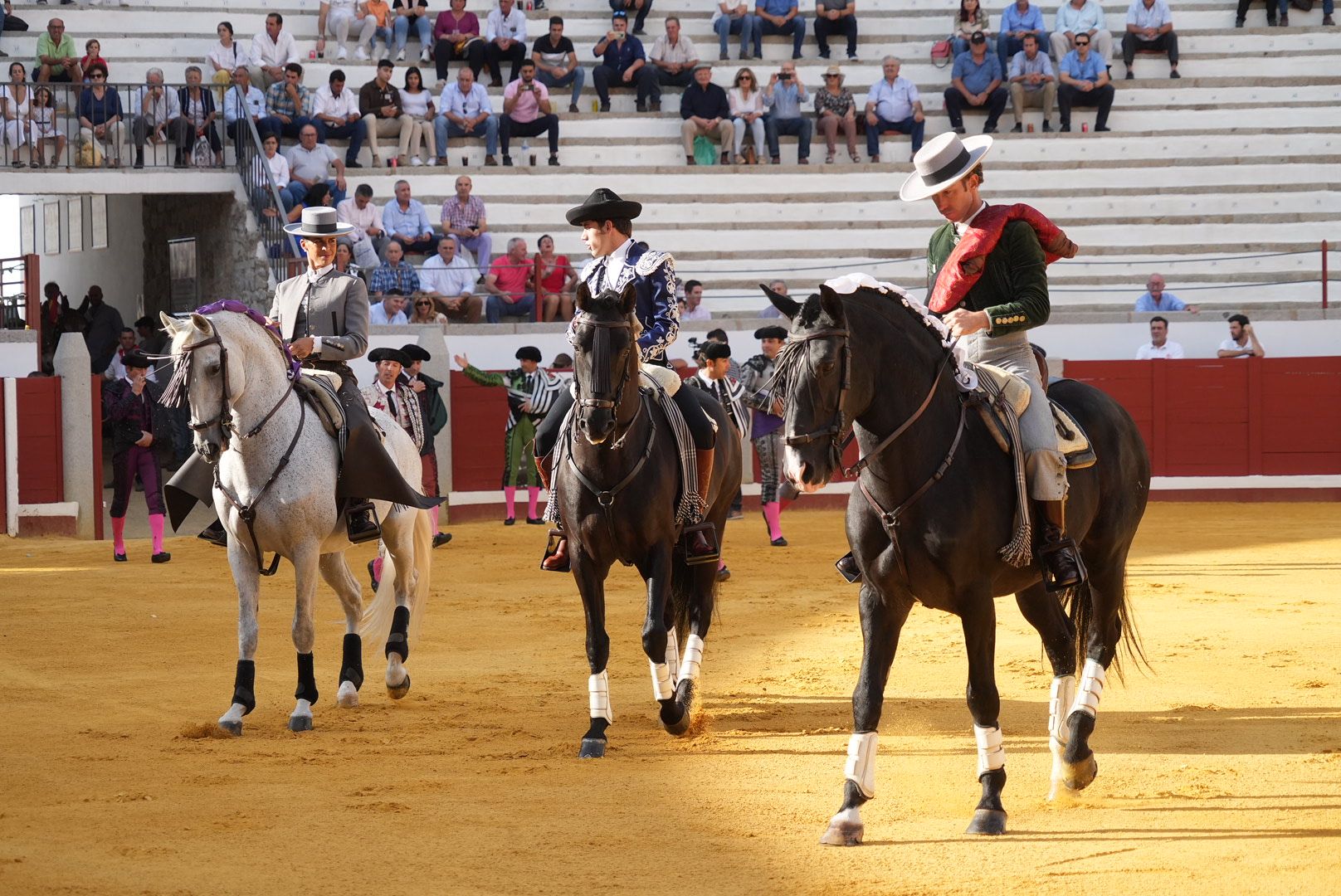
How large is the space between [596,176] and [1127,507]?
46.2 ft

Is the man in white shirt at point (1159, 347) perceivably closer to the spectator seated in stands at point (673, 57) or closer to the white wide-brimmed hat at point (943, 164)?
the spectator seated in stands at point (673, 57)

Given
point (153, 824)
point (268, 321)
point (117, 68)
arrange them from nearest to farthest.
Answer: point (153, 824)
point (268, 321)
point (117, 68)

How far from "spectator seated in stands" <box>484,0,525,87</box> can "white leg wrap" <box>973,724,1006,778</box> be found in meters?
15.9

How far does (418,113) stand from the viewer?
18875 mm

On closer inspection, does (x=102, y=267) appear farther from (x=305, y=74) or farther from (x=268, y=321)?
(x=268, y=321)

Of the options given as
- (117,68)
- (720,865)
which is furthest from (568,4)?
(720,865)

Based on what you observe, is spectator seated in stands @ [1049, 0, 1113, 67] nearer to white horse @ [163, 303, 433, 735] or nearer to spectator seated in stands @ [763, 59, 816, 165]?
spectator seated in stands @ [763, 59, 816, 165]

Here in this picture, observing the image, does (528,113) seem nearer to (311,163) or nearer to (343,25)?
(343,25)

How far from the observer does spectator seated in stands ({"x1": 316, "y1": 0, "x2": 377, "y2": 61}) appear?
19594 mm

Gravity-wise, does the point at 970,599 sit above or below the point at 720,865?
above

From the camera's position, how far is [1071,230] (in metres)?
19.3

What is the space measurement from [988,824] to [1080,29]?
58.0ft

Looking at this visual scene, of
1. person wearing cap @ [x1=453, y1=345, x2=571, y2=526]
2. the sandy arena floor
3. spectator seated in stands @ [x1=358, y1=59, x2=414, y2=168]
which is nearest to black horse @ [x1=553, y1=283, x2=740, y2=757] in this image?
the sandy arena floor

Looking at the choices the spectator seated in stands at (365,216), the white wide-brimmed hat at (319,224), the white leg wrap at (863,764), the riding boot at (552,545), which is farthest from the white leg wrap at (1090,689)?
the spectator seated in stands at (365,216)
